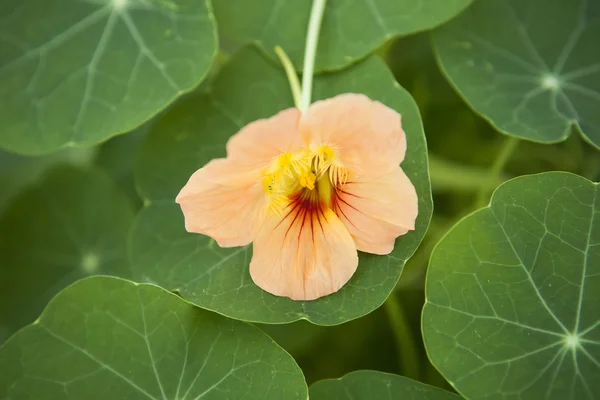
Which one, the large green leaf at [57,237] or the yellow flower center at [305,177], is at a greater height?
the yellow flower center at [305,177]

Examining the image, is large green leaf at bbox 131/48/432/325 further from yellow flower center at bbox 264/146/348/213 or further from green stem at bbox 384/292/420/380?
green stem at bbox 384/292/420/380

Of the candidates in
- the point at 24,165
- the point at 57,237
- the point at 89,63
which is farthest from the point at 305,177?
the point at 24,165

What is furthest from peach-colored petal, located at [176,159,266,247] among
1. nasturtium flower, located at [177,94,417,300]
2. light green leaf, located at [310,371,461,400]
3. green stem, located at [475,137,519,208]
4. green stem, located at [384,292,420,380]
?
green stem, located at [475,137,519,208]

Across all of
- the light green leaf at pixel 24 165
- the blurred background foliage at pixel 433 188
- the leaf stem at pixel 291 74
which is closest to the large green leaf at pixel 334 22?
the leaf stem at pixel 291 74

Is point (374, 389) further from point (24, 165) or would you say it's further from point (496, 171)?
point (24, 165)

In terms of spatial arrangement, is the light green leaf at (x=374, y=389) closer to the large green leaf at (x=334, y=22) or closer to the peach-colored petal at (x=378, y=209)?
the peach-colored petal at (x=378, y=209)

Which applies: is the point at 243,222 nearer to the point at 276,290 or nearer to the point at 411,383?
the point at 276,290
